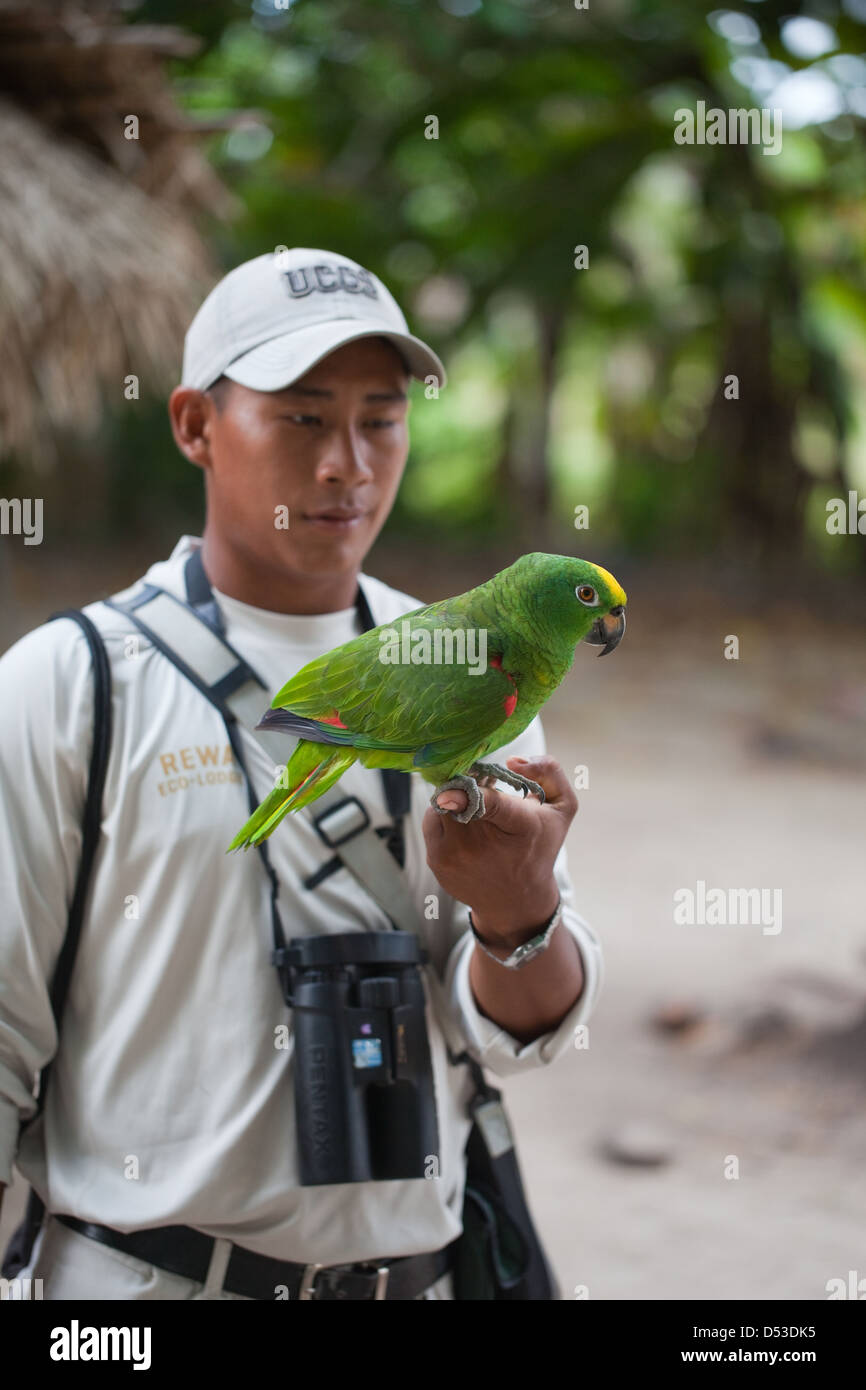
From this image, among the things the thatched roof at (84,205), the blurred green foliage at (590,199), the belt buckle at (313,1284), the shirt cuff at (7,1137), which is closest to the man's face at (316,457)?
the shirt cuff at (7,1137)

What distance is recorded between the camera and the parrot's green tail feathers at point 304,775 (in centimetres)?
129

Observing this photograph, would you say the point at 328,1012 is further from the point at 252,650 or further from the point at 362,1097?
the point at 252,650

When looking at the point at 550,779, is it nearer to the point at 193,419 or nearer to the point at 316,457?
the point at 316,457

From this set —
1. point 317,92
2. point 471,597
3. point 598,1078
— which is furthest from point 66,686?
point 317,92

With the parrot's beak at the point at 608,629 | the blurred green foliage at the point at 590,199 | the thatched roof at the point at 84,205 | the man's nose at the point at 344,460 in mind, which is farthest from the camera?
the blurred green foliage at the point at 590,199

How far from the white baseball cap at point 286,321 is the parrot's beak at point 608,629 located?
20.3 inches

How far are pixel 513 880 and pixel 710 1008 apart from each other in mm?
3911

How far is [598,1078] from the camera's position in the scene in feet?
14.9

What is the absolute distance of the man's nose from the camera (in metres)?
1.41

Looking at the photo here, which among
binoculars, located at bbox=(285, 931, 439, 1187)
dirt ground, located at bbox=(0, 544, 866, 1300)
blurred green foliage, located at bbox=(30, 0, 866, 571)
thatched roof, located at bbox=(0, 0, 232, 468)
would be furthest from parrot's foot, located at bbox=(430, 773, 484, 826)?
blurred green foliage, located at bbox=(30, 0, 866, 571)

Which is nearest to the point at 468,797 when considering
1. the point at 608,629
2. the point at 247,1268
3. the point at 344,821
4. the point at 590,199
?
the point at 608,629

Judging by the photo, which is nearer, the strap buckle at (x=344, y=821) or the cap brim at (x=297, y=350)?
the cap brim at (x=297, y=350)

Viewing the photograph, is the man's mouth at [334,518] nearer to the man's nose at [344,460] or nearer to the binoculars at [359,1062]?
the man's nose at [344,460]

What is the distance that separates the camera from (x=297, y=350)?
1.45 m
